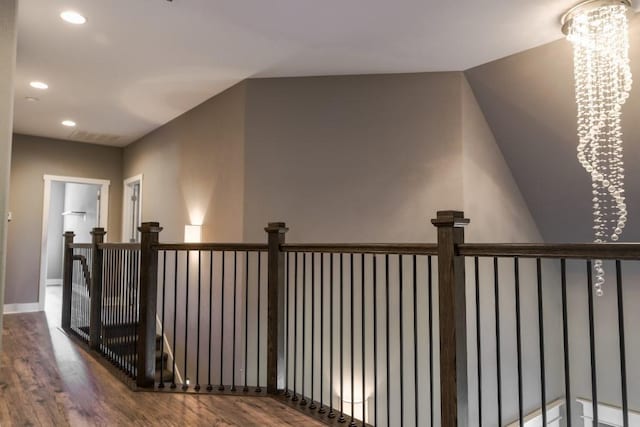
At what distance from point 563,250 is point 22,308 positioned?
281 inches

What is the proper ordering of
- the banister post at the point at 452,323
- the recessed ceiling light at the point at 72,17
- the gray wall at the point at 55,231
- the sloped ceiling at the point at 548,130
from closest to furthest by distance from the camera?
the banister post at the point at 452,323 → the recessed ceiling light at the point at 72,17 → the sloped ceiling at the point at 548,130 → the gray wall at the point at 55,231

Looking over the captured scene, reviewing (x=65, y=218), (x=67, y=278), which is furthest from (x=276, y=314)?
(x=65, y=218)

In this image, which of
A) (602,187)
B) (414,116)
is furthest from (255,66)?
(602,187)

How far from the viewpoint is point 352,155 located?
439cm

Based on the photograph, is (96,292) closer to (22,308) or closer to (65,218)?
(22,308)

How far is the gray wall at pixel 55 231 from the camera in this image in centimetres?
1027

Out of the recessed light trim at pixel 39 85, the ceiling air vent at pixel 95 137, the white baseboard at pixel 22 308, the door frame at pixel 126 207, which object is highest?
the recessed light trim at pixel 39 85

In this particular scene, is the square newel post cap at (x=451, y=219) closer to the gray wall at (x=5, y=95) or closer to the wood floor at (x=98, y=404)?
the wood floor at (x=98, y=404)

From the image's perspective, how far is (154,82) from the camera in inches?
182

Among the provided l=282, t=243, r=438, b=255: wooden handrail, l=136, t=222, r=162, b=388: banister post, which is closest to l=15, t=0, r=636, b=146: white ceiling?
l=136, t=222, r=162, b=388: banister post

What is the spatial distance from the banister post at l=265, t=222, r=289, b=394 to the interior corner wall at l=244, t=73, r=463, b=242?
1.33 metres

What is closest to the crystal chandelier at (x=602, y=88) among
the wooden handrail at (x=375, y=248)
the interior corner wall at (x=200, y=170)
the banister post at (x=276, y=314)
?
the wooden handrail at (x=375, y=248)

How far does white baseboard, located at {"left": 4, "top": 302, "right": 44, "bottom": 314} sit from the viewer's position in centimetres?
631

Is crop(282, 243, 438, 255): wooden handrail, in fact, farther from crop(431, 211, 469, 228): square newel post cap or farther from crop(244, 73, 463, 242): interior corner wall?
Result: crop(244, 73, 463, 242): interior corner wall
